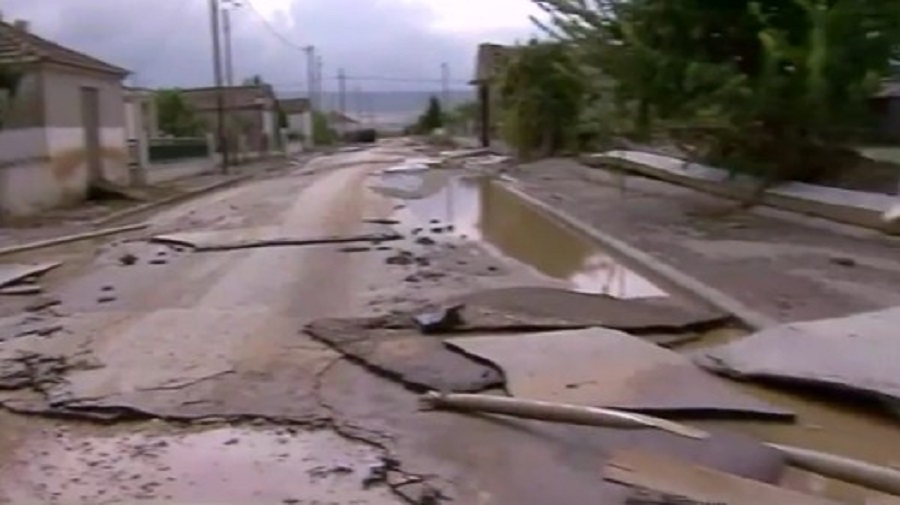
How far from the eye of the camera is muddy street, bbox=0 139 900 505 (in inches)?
218

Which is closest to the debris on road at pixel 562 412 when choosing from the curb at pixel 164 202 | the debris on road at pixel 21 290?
the debris on road at pixel 21 290

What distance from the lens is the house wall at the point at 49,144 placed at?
23328mm

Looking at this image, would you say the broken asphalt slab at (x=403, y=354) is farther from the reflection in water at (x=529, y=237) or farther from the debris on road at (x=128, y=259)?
the debris on road at (x=128, y=259)

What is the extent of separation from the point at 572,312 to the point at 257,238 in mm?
8097

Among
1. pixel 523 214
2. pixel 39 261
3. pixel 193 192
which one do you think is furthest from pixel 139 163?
pixel 39 261

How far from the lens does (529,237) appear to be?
16562 mm

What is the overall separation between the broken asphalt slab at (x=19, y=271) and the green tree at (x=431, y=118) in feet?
245

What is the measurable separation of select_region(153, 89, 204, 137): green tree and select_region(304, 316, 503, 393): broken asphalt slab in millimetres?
51099

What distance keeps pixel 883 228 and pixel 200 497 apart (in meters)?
10.9

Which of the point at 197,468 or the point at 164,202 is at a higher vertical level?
the point at 197,468

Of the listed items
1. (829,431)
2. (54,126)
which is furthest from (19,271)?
(54,126)

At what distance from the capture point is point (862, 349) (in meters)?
7.24

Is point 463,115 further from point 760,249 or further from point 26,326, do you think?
point 26,326

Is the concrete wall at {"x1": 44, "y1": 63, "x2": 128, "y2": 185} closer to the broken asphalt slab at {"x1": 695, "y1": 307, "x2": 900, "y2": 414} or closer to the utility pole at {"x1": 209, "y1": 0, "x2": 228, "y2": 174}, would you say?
the utility pole at {"x1": 209, "y1": 0, "x2": 228, "y2": 174}
